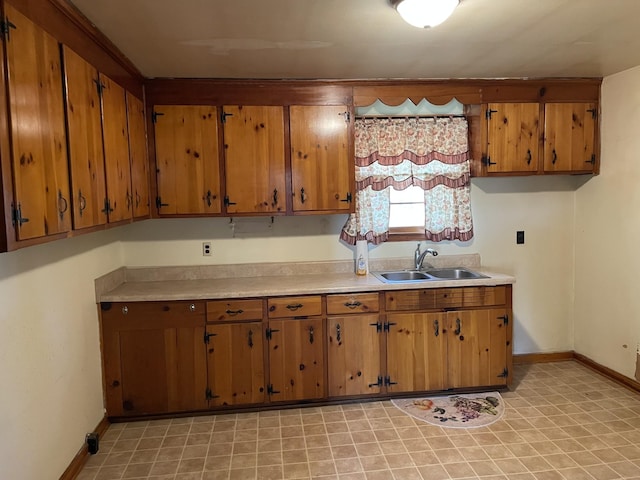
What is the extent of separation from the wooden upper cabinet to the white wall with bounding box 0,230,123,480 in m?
0.59

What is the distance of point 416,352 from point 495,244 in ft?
4.05

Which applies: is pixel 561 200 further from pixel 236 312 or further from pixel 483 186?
pixel 236 312

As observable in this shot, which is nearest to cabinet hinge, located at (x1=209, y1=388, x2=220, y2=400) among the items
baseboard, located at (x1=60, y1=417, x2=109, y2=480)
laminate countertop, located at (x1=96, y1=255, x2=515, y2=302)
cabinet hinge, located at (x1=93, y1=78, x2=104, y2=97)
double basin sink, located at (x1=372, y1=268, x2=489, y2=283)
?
laminate countertop, located at (x1=96, y1=255, x2=515, y2=302)

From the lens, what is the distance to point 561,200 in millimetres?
3953

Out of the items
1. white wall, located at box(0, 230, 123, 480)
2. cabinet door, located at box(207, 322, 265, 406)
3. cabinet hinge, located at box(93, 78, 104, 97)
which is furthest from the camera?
Answer: cabinet door, located at box(207, 322, 265, 406)

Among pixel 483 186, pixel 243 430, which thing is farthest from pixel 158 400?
pixel 483 186

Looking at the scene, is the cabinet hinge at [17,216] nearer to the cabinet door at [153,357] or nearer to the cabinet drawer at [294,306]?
the cabinet door at [153,357]

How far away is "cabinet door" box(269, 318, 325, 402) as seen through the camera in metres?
3.20

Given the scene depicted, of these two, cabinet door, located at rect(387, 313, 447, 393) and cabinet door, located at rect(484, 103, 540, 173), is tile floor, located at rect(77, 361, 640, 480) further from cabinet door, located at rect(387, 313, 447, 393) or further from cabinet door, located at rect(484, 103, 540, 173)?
cabinet door, located at rect(484, 103, 540, 173)

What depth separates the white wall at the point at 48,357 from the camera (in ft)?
6.42

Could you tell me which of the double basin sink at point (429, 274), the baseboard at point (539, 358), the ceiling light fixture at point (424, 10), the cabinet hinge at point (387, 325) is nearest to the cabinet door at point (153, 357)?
the cabinet hinge at point (387, 325)

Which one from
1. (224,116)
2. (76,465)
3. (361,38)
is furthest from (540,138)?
(76,465)

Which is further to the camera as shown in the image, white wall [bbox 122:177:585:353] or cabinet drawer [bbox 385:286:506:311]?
white wall [bbox 122:177:585:353]

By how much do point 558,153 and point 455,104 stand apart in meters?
0.85
